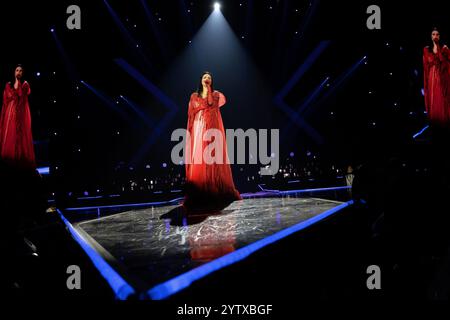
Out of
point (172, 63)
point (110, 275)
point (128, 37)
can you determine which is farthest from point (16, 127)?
point (172, 63)

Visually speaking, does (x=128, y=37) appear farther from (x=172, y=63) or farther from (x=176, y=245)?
(x=176, y=245)

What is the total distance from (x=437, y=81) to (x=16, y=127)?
22.5ft

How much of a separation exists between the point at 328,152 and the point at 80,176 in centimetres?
680

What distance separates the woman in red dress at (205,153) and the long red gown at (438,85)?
3.59 meters

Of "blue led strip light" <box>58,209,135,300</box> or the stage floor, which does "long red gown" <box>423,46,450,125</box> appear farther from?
"blue led strip light" <box>58,209,135,300</box>

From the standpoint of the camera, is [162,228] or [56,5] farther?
[56,5]

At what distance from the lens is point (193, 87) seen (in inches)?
301

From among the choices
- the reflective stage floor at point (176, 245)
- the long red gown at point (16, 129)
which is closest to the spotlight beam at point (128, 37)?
the long red gown at point (16, 129)

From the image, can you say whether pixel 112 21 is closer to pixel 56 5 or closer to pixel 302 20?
pixel 56 5

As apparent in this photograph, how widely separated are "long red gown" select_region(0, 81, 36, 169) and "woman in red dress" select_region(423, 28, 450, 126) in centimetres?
660

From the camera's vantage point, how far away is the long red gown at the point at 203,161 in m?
4.14
